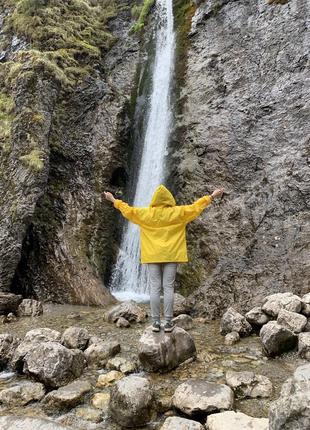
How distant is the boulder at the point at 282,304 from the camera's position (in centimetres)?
721

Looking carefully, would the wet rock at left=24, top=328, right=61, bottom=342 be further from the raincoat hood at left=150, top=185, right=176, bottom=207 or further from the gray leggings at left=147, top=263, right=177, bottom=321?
the raincoat hood at left=150, top=185, right=176, bottom=207

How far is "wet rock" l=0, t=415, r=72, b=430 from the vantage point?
407 cm

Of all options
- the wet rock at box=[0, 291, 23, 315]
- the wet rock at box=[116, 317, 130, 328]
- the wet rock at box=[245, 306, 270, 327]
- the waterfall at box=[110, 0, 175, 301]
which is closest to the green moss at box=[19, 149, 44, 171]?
the wet rock at box=[0, 291, 23, 315]

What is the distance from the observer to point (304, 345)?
6.11 metres

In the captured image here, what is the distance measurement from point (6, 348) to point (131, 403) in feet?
9.67

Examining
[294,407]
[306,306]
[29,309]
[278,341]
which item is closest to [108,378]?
[278,341]

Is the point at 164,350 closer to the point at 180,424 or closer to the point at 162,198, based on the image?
the point at 180,424

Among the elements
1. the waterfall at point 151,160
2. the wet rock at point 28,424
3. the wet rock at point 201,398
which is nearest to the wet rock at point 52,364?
the wet rock at point 28,424

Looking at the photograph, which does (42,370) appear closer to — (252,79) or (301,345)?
(301,345)

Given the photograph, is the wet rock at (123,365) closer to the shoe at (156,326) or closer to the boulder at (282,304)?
the shoe at (156,326)

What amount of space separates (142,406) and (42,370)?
69.0 inches

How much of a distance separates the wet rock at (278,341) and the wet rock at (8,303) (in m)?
6.33

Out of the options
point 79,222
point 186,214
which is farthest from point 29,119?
point 186,214

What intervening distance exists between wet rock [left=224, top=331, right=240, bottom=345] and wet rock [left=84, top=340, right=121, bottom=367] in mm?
1960
